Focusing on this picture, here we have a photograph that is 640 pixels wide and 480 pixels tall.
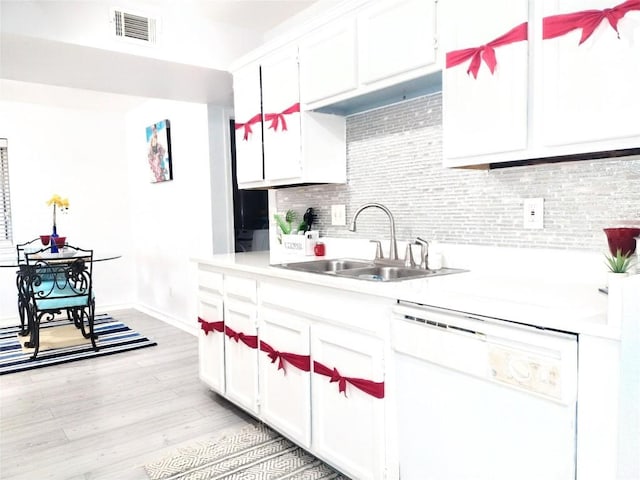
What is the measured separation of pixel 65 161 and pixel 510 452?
5.58 meters

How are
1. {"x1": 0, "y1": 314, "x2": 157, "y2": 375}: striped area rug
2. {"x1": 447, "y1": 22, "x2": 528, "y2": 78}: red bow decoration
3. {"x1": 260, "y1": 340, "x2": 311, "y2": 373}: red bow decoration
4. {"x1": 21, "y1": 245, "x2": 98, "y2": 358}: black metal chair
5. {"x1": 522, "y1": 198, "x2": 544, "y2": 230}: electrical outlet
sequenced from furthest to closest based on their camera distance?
{"x1": 21, "y1": 245, "x2": 98, "y2": 358}: black metal chair
{"x1": 0, "y1": 314, "x2": 157, "y2": 375}: striped area rug
{"x1": 260, "y1": 340, "x2": 311, "y2": 373}: red bow decoration
{"x1": 522, "y1": 198, "x2": 544, "y2": 230}: electrical outlet
{"x1": 447, "y1": 22, "x2": 528, "y2": 78}: red bow decoration

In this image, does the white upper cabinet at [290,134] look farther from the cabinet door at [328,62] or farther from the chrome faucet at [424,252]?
the chrome faucet at [424,252]

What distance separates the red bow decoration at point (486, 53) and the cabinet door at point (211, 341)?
178 centimetres

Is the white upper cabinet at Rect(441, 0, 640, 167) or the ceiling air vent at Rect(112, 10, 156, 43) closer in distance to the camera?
the white upper cabinet at Rect(441, 0, 640, 167)

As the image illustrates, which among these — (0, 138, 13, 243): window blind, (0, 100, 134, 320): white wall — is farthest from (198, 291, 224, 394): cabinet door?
(0, 138, 13, 243): window blind

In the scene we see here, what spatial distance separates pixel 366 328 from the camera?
1.78 metres

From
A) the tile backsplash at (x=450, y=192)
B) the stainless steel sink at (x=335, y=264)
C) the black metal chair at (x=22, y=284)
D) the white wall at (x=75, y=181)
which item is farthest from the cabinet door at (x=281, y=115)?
the white wall at (x=75, y=181)

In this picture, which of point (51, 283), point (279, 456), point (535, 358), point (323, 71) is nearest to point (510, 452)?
point (535, 358)

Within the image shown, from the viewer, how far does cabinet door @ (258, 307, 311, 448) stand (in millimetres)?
2107

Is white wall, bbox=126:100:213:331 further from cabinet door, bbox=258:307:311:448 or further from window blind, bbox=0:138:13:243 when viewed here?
cabinet door, bbox=258:307:311:448

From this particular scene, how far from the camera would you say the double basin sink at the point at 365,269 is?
2.10 meters

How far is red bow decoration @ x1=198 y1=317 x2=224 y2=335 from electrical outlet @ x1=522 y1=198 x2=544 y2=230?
172 cm

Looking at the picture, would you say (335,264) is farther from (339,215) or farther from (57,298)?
(57,298)

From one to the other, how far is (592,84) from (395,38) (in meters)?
0.87
